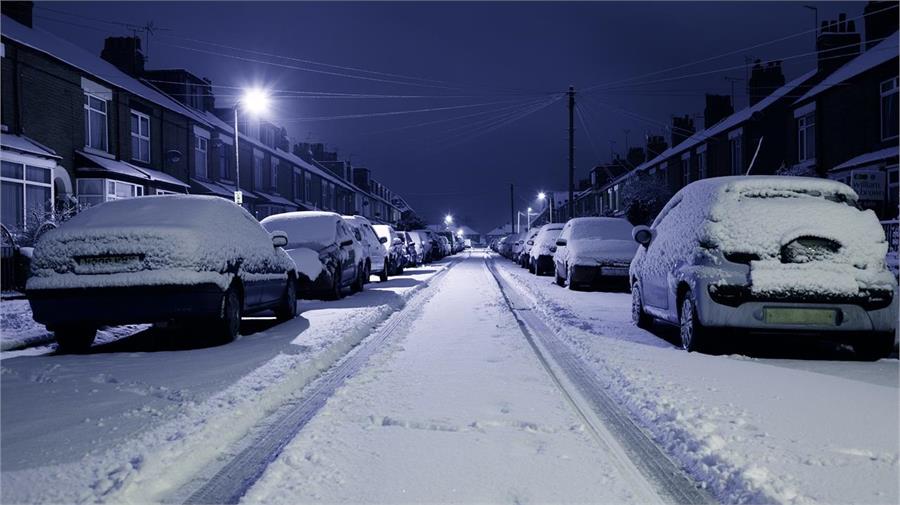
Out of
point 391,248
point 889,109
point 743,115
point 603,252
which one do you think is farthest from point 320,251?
point 743,115

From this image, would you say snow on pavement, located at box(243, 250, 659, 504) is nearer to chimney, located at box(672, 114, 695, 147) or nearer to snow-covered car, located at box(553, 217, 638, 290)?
snow-covered car, located at box(553, 217, 638, 290)

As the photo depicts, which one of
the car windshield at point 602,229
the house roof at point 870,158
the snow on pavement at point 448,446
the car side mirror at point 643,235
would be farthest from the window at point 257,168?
the snow on pavement at point 448,446

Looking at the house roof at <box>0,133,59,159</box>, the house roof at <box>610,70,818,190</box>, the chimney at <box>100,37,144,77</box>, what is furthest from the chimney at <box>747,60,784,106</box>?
the house roof at <box>0,133,59,159</box>

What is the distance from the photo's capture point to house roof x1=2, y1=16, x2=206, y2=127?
2034 cm

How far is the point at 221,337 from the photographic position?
7.68 meters

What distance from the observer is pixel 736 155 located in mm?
34656

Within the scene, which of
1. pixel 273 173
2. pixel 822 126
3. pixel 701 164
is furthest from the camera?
pixel 273 173

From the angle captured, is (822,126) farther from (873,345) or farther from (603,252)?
(873,345)

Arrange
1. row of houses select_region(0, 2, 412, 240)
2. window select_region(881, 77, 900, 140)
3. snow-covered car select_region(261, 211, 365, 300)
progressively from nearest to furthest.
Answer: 1. snow-covered car select_region(261, 211, 365, 300)
2. row of houses select_region(0, 2, 412, 240)
3. window select_region(881, 77, 900, 140)

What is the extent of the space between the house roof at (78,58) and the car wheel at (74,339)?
14997 mm

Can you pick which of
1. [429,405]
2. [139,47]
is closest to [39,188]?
[139,47]

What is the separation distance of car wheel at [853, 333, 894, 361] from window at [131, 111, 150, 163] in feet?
83.3

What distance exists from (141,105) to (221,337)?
2197cm

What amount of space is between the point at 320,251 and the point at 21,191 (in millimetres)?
11132
